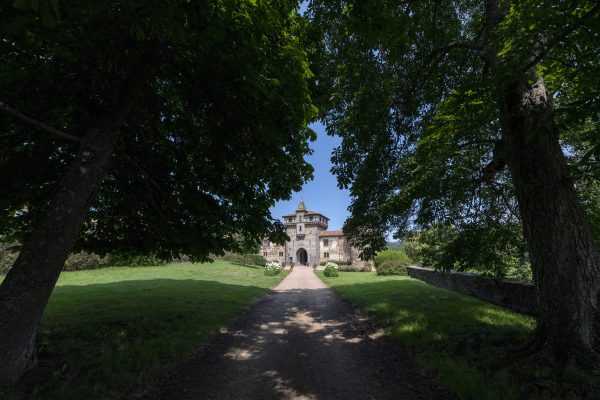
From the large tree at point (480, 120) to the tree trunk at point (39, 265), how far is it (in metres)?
5.31

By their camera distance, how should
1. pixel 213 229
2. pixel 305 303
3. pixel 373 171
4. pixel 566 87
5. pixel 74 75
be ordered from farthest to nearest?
pixel 305 303 < pixel 373 171 < pixel 213 229 < pixel 566 87 < pixel 74 75

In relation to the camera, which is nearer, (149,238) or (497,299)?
(149,238)

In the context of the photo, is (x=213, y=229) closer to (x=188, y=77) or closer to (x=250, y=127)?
(x=250, y=127)

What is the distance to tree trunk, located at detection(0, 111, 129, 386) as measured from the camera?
4.56m

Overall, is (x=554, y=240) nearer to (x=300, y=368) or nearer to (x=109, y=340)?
(x=300, y=368)

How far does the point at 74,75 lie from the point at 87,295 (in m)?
10.2

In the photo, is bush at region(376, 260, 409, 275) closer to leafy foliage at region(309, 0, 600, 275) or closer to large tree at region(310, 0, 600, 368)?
large tree at region(310, 0, 600, 368)

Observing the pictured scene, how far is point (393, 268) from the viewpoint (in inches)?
1111

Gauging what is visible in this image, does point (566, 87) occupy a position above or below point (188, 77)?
above

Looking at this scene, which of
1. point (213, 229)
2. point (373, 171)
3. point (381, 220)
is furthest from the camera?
point (381, 220)

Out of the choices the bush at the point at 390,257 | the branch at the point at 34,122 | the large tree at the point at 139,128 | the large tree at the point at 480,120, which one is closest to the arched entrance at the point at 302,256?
the bush at the point at 390,257

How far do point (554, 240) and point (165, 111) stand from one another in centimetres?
900

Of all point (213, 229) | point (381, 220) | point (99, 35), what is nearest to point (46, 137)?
point (99, 35)

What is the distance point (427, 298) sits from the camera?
12.5m
